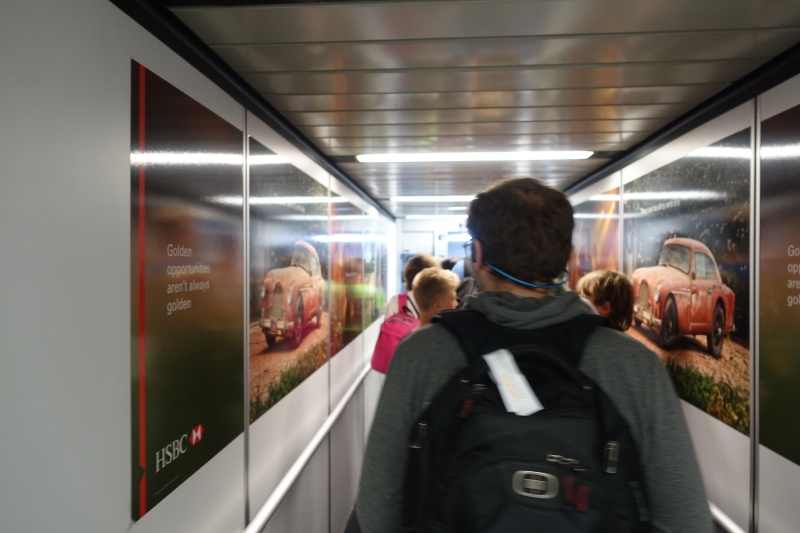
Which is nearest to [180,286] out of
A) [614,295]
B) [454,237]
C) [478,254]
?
[478,254]

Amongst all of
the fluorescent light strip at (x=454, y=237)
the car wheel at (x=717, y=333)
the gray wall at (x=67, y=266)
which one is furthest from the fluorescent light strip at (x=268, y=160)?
the fluorescent light strip at (x=454, y=237)

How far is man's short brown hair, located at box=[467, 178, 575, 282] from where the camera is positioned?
1.15 m

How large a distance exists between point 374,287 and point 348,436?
2.72 metres

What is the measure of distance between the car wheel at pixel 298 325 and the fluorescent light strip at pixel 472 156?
1431 mm

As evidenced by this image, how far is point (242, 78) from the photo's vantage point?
7.36 feet

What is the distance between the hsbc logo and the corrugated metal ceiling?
1408mm

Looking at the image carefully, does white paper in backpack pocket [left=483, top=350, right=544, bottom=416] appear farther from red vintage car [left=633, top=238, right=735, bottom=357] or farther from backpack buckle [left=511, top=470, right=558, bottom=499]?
red vintage car [left=633, top=238, right=735, bottom=357]

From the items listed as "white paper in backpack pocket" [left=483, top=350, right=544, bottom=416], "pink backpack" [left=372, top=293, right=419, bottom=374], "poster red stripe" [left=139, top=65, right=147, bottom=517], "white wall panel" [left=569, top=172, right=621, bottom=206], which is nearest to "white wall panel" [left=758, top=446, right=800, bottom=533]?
"white paper in backpack pocket" [left=483, top=350, right=544, bottom=416]

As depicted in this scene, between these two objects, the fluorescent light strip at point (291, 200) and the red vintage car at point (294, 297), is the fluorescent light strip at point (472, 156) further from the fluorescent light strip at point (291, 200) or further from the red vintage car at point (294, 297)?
the red vintage car at point (294, 297)

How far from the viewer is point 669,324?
9.52 feet

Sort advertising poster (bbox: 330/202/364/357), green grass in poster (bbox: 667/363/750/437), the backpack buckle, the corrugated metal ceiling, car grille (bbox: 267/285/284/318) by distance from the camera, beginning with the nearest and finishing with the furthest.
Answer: the backpack buckle, the corrugated metal ceiling, green grass in poster (bbox: 667/363/750/437), car grille (bbox: 267/285/284/318), advertising poster (bbox: 330/202/364/357)

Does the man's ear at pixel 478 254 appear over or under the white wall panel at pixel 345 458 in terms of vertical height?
over

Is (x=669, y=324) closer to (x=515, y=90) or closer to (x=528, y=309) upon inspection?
(x=515, y=90)

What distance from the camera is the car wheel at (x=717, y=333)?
2357mm
